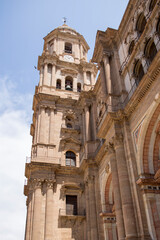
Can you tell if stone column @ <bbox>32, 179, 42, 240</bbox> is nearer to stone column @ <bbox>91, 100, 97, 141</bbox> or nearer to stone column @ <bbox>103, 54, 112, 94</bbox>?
stone column @ <bbox>91, 100, 97, 141</bbox>

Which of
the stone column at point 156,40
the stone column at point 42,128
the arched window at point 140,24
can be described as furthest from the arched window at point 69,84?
the stone column at point 156,40

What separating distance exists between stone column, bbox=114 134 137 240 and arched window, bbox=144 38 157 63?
526cm

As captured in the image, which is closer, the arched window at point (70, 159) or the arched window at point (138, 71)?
the arched window at point (138, 71)

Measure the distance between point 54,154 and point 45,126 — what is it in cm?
323

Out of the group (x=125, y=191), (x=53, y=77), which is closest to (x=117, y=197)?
(x=125, y=191)

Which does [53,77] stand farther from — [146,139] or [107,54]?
[146,139]

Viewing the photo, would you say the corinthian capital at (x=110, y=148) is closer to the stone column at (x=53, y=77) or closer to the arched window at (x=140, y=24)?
the arched window at (x=140, y=24)

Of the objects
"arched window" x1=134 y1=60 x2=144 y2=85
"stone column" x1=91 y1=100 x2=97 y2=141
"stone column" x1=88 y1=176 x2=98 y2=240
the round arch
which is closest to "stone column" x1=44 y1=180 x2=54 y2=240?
"stone column" x1=88 y1=176 x2=98 y2=240

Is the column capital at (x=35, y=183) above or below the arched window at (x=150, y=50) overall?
below

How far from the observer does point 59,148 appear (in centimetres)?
2567

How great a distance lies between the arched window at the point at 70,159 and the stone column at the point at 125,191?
33.3 ft

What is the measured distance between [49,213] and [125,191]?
9197mm

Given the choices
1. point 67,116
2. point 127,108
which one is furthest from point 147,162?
point 67,116

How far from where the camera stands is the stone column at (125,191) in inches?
511
